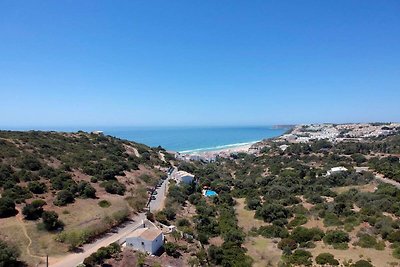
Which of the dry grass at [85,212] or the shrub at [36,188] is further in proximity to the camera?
the shrub at [36,188]

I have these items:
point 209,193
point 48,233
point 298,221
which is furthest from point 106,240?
point 209,193

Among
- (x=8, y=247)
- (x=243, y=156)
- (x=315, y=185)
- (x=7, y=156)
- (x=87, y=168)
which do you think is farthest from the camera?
(x=243, y=156)

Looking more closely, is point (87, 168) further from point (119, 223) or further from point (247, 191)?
point (247, 191)

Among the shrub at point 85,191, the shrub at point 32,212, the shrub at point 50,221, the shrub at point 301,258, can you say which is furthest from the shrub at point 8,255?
the shrub at point 301,258

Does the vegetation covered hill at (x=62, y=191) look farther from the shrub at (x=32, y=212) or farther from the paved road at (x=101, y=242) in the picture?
the paved road at (x=101, y=242)

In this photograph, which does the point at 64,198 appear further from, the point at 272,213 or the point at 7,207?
the point at 272,213

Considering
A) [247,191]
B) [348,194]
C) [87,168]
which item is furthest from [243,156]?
[87,168]

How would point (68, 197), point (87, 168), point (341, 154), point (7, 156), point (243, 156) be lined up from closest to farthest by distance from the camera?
point (68, 197) → point (7, 156) → point (87, 168) → point (341, 154) → point (243, 156)

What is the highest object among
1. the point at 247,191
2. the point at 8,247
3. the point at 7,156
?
the point at 7,156
